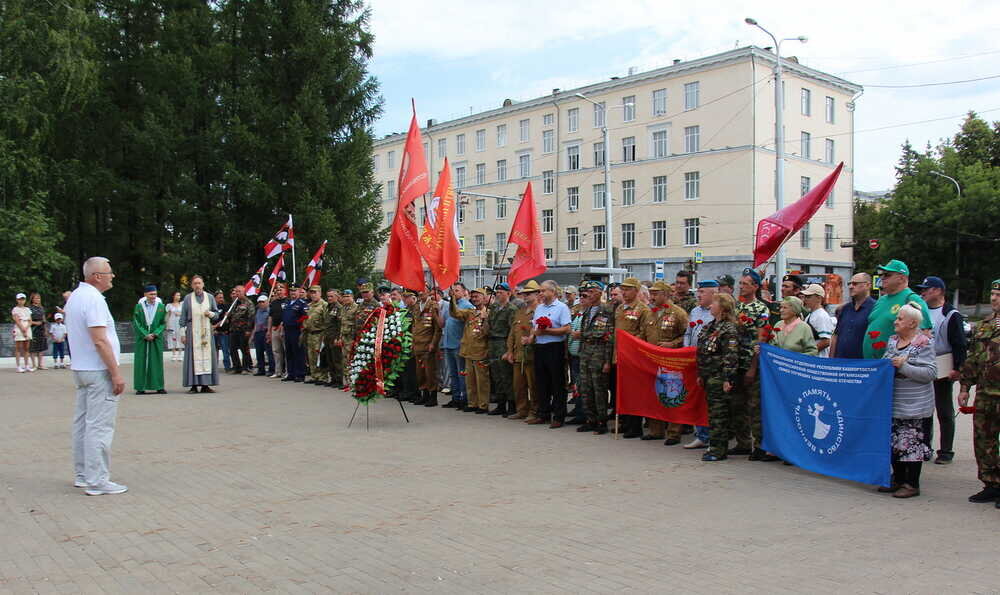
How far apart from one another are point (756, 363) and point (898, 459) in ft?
5.99

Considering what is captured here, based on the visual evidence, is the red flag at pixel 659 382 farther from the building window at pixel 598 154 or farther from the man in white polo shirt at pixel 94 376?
the building window at pixel 598 154

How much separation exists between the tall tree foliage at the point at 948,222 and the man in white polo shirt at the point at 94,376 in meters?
45.3

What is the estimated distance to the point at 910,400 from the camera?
23.2 ft

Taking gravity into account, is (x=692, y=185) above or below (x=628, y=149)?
below

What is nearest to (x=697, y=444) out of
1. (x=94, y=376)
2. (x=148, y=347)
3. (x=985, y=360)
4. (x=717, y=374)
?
(x=717, y=374)

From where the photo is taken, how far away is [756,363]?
8.62 meters

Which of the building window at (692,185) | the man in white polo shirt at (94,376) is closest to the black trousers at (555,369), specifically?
the man in white polo shirt at (94,376)

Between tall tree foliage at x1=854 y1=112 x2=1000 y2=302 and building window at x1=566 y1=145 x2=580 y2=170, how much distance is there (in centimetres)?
2239

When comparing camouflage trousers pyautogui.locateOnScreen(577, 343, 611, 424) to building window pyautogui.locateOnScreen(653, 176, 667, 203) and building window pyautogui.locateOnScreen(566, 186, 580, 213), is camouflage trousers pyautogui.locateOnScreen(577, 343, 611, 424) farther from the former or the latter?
building window pyautogui.locateOnScreen(566, 186, 580, 213)

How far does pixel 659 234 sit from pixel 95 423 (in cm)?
5287

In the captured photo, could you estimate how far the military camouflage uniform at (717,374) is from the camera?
8.66 m

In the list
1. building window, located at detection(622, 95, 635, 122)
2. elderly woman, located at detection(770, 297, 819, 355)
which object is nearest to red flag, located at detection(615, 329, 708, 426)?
elderly woman, located at detection(770, 297, 819, 355)

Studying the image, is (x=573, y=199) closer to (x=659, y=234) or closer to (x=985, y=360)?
(x=659, y=234)

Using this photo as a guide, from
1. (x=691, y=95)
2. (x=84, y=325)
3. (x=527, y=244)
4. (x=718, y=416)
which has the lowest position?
(x=718, y=416)
